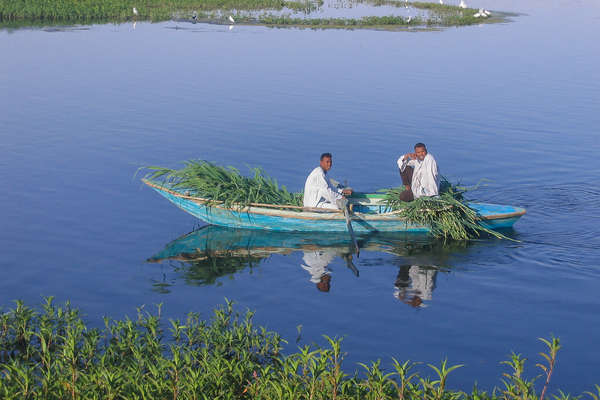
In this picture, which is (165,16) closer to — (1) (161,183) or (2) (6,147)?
(2) (6,147)

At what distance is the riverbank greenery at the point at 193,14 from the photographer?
1399 inches

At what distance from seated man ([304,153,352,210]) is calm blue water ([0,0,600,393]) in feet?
2.84

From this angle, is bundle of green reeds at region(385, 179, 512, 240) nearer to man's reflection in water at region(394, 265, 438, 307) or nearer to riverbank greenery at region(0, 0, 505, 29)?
man's reflection in water at region(394, 265, 438, 307)

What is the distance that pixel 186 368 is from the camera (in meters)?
6.83

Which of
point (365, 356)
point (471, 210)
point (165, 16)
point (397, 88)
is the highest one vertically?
point (165, 16)

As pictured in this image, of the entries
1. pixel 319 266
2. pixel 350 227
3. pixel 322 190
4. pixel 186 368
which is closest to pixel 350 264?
pixel 319 266

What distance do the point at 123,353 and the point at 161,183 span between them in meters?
4.89

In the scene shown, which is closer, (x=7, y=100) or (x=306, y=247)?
(x=306, y=247)

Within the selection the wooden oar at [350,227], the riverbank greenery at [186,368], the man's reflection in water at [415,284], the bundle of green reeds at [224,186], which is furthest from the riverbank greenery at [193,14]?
the riverbank greenery at [186,368]

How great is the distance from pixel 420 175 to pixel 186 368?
581 centimetres

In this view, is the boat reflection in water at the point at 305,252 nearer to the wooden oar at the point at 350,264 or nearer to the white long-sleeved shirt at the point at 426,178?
the wooden oar at the point at 350,264

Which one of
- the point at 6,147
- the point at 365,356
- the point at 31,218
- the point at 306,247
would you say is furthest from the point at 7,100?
the point at 365,356

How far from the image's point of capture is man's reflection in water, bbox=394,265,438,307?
379 inches

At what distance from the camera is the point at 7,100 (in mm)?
20688
